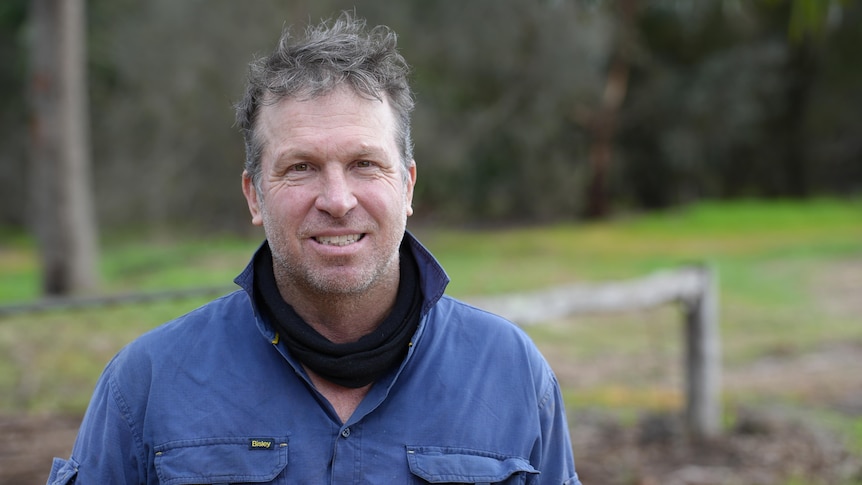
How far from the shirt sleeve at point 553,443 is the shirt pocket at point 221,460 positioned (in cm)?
62

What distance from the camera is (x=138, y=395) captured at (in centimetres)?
206

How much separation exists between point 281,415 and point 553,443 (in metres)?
0.68

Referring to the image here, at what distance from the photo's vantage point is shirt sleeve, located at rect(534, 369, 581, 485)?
2.26 m

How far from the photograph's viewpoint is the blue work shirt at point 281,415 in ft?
6.66

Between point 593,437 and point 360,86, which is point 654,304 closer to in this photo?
point 593,437

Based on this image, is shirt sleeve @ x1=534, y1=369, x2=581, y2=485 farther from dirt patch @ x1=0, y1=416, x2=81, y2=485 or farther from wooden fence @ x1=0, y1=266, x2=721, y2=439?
dirt patch @ x1=0, y1=416, x2=81, y2=485

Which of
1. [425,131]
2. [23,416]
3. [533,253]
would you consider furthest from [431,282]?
[425,131]

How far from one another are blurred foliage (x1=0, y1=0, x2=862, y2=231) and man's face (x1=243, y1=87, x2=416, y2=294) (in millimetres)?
18612

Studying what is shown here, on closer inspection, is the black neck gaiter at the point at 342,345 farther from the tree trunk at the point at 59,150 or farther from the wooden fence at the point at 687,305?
the tree trunk at the point at 59,150

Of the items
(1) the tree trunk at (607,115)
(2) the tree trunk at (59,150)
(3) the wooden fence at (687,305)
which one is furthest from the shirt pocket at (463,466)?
(1) the tree trunk at (607,115)

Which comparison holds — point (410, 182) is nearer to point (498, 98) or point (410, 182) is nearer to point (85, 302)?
point (85, 302)

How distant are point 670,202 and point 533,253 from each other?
1233cm

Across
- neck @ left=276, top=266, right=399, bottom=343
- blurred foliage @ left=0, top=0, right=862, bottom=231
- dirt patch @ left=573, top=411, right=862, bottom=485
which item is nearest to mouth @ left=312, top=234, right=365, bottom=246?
neck @ left=276, top=266, right=399, bottom=343

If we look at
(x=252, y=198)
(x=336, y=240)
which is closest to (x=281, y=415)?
(x=336, y=240)
